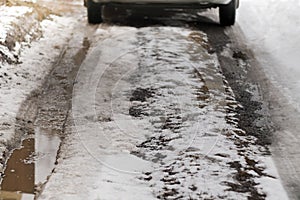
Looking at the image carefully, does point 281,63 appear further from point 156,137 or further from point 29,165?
point 29,165

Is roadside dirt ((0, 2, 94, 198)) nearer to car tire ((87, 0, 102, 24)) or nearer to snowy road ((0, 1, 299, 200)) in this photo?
snowy road ((0, 1, 299, 200))

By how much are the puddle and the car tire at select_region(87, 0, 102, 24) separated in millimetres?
3969

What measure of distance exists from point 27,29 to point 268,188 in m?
4.76

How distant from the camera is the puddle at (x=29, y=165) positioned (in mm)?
3871

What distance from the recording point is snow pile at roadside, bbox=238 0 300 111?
623 cm

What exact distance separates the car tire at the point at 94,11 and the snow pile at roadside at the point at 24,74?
365 millimetres

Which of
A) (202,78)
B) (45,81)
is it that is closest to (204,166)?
(202,78)

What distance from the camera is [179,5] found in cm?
796

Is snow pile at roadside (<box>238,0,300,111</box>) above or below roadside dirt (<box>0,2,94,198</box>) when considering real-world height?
below

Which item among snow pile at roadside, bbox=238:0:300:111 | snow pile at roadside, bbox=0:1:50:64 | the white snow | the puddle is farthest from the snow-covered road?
the white snow

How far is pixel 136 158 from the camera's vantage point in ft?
14.0

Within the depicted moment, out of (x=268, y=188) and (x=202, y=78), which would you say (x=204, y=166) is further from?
(x=202, y=78)

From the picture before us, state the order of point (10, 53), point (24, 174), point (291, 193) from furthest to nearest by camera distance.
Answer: point (10, 53) → point (24, 174) → point (291, 193)

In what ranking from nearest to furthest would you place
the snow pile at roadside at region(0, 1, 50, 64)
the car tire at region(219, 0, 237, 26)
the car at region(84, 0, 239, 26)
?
the snow pile at roadside at region(0, 1, 50, 64) < the car at region(84, 0, 239, 26) < the car tire at region(219, 0, 237, 26)
